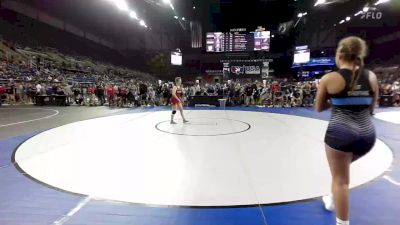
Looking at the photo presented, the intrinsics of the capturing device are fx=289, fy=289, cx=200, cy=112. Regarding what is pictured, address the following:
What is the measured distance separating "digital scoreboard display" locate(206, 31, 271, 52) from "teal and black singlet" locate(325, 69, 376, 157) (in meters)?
21.3

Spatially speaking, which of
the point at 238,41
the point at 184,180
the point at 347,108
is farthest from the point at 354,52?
the point at 238,41

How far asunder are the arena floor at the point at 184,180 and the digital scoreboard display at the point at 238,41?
16906 millimetres

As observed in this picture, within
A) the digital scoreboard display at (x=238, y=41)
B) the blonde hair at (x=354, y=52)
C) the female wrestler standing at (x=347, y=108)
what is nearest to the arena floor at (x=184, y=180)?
the female wrestler standing at (x=347, y=108)

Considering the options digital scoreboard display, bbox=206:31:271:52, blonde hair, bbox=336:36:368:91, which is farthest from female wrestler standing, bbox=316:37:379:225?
digital scoreboard display, bbox=206:31:271:52

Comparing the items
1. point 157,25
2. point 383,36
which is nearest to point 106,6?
point 157,25

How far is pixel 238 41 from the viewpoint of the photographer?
22.9 meters

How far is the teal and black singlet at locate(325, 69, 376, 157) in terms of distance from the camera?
2070mm

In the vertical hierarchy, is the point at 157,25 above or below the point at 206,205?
above

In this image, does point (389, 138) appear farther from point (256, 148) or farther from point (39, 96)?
point (39, 96)

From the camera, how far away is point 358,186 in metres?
3.64

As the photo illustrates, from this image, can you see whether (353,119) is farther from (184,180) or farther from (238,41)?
(238,41)

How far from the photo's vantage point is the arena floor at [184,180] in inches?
115

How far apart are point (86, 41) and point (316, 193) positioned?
36.3 meters

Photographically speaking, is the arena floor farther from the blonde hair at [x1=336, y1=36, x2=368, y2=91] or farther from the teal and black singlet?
the blonde hair at [x1=336, y1=36, x2=368, y2=91]
